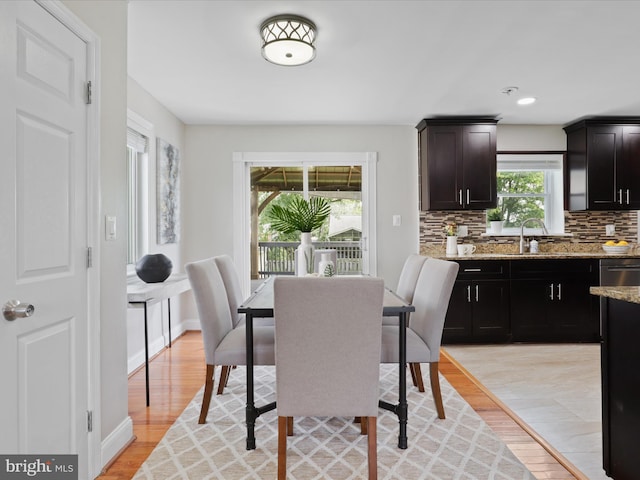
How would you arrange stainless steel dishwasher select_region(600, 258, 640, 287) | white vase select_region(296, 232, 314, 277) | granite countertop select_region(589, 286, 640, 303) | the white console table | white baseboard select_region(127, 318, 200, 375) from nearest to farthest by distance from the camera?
1. granite countertop select_region(589, 286, 640, 303)
2. the white console table
3. white vase select_region(296, 232, 314, 277)
4. white baseboard select_region(127, 318, 200, 375)
5. stainless steel dishwasher select_region(600, 258, 640, 287)

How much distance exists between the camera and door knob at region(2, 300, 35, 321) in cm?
130

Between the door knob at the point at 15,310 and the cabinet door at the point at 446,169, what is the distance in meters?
3.79

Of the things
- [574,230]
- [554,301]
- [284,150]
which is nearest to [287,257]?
[284,150]

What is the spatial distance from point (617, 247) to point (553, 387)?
88.4 inches

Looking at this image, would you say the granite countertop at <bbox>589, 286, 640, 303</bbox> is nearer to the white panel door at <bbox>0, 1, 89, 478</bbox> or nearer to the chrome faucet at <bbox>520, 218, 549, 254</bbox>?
the white panel door at <bbox>0, 1, 89, 478</bbox>

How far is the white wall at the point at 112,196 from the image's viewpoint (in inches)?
76.7

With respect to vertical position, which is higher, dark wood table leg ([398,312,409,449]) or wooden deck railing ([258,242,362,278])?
wooden deck railing ([258,242,362,278])

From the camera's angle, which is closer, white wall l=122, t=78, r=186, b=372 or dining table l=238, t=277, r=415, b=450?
dining table l=238, t=277, r=415, b=450

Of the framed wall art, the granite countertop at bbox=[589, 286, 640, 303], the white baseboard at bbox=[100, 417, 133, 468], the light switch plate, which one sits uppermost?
the framed wall art

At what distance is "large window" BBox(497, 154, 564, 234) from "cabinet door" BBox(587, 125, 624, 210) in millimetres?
404

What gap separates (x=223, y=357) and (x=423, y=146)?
3.28 metres

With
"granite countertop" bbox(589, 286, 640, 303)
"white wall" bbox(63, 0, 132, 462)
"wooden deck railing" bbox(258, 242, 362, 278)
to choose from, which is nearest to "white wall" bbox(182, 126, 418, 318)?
"wooden deck railing" bbox(258, 242, 362, 278)

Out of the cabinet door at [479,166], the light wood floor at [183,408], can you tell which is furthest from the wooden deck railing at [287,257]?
the cabinet door at [479,166]

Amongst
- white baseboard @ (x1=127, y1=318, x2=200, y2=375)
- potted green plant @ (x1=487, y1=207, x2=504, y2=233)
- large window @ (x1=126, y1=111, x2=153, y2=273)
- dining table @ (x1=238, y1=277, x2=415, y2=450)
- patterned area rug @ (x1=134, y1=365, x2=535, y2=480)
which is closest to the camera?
patterned area rug @ (x1=134, y1=365, x2=535, y2=480)
